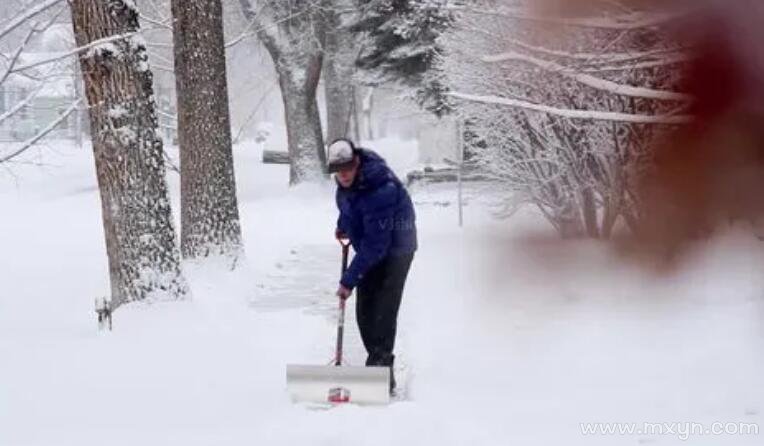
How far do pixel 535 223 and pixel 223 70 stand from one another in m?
10.7

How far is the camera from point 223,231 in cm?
1130

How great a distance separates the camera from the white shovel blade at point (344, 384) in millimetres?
5562

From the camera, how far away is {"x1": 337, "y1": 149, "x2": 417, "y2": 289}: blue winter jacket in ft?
18.7

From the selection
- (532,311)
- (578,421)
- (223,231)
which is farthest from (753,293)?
(223,231)

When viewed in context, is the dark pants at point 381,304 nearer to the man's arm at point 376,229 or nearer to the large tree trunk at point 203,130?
the man's arm at point 376,229

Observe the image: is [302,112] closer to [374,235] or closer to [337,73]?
[337,73]

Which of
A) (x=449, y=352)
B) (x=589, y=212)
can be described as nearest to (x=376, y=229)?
(x=449, y=352)

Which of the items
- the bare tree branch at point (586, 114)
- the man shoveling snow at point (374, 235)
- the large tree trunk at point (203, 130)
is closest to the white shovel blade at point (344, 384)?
the man shoveling snow at point (374, 235)

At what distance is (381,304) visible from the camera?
19.8 ft

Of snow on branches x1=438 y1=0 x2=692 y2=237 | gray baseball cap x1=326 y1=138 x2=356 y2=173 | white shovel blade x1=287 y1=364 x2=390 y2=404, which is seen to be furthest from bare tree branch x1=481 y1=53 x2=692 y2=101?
white shovel blade x1=287 y1=364 x2=390 y2=404

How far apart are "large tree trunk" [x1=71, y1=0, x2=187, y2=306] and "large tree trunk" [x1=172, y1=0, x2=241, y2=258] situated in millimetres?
2750

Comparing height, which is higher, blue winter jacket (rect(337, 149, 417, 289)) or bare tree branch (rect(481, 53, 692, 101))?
bare tree branch (rect(481, 53, 692, 101))

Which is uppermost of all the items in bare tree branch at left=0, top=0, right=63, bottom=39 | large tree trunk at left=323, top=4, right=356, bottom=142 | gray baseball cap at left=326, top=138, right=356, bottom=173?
large tree trunk at left=323, top=4, right=356, bottom=142

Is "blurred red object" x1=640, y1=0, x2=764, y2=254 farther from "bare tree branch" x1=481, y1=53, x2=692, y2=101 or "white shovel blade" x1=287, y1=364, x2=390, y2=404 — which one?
"white shovel blade" x1=287, y1=364, x2=390, y2=404
